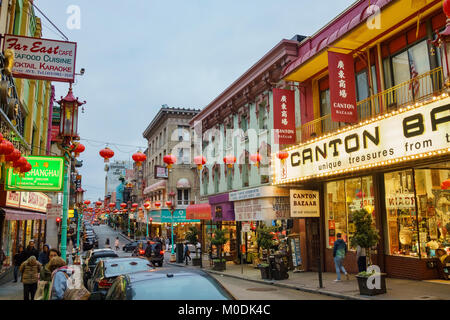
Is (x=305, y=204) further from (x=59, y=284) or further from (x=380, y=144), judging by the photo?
(x=59, y=284)

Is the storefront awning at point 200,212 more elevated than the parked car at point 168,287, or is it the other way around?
the storefront awning at point 200,212

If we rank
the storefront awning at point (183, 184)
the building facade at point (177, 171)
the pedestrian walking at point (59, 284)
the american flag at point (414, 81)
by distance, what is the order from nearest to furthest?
the pedestrian walking at point (59, 284), the american flag at point (414, 81), the storefront awning at point (183, 184), the building facade at point (177, 171)

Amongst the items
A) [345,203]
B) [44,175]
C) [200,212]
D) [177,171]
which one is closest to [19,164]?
[44,175]

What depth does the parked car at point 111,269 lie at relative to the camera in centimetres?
1050

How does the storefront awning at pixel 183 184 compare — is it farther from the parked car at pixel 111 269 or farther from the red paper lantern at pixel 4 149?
the red paper lantern at pixel 4 149

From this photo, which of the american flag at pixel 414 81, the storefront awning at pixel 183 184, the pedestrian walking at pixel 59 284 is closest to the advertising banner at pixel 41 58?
the pedestrian walking at pixel 59 284

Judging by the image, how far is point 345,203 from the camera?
18.2 metres

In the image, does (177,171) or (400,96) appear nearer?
(400,96)

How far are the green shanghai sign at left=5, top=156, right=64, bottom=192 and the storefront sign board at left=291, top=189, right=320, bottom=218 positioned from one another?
1073cm

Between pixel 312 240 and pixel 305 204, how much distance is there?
2.46m

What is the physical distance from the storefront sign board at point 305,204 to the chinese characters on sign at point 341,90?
5259mm

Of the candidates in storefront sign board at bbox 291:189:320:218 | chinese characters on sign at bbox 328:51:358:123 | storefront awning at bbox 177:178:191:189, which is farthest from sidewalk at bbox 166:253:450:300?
storefront awning at bbox 177:178:191:189

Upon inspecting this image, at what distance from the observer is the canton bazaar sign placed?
35.5ft
